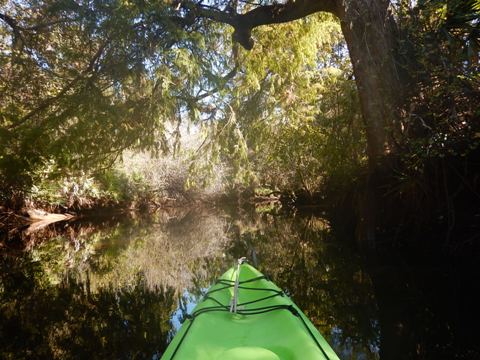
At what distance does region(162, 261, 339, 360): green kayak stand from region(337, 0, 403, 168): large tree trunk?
370 cm

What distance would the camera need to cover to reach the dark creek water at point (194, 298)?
3104mm

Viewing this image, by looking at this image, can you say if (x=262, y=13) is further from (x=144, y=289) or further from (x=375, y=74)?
(x=144, y=289)

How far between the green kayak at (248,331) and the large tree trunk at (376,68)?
3.70m

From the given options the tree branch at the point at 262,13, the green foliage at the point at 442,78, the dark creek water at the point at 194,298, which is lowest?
the dark creek water at the point at 194,298

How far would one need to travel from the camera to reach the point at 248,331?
2367 millimetres

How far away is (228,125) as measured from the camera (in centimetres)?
887

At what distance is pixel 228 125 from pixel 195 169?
183 centimetres

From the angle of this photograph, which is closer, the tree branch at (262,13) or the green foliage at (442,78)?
the green foliage at (442,78)

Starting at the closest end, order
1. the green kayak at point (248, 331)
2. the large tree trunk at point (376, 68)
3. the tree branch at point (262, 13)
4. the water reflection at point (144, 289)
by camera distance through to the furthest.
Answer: the green kayak at point (248, 331) → the water reflection at point (144, 289) → the large tree trunk at point (376, 68) → the tree branch at point (262, 13)

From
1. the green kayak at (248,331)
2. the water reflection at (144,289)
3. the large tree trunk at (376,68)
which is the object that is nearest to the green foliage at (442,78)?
the large tree trunk at (376,68)

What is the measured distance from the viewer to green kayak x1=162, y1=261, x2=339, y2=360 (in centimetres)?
193

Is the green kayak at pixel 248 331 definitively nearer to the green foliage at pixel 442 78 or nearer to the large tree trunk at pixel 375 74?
the green foliage at pixel 442 78

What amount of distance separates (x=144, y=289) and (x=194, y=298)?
3.05ft

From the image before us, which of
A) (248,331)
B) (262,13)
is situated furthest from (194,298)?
(262,13)
